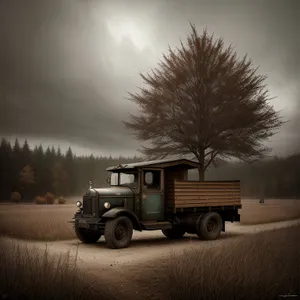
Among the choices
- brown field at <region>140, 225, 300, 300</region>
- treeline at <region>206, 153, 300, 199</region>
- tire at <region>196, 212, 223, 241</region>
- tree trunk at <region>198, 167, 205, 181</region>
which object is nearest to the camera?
brown field at <region>140, 225, 300, 300</region>

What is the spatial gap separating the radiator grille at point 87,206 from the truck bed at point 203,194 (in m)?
1.62

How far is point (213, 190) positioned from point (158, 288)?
13.2ft

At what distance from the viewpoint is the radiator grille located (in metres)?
7.77

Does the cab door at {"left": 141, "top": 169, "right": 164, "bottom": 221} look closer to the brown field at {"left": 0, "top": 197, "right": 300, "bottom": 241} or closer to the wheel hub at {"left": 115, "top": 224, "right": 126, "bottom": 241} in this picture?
the wheel hub at {"left": 115, "top": 224, "right": 126, "bottom": 241}

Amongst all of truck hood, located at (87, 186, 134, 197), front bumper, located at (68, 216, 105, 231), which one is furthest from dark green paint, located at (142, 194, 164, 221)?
front bumper, located at (68, 216, 105, 231)

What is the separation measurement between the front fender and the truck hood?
0.36m

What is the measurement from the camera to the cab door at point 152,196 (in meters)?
8.23

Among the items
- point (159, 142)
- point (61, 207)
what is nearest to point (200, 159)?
point (159, 142)

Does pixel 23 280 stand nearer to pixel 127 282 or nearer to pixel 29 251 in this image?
pixel 29 251

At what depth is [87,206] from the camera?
7848 millimetres

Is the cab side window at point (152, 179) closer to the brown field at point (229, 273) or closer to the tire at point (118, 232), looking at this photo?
the tire at point (118, 232)

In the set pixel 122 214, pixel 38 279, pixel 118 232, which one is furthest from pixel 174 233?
pixel 38 279

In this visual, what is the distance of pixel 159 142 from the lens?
794cm

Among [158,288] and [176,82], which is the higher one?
[176,82]
